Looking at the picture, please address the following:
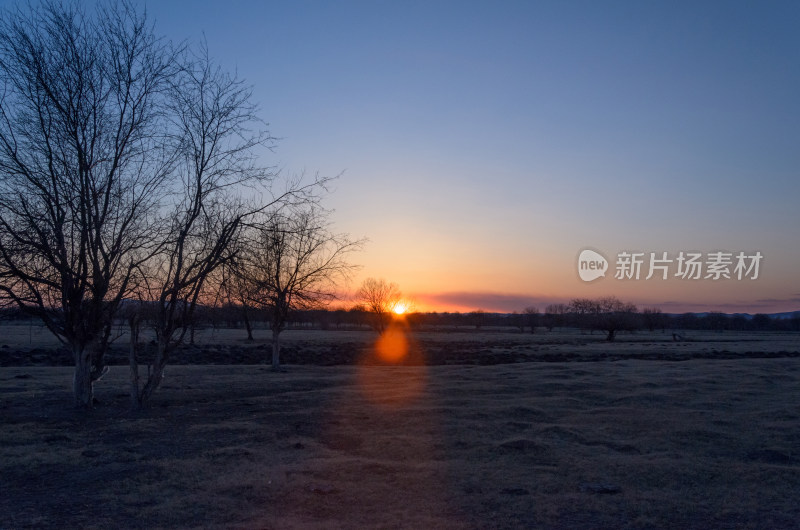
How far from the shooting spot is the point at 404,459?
9703 millimetres

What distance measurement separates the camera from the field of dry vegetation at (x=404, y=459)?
6.98 meters

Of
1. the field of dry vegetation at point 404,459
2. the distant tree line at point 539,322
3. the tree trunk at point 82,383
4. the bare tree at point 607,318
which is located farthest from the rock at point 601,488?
the distant tree line at point 539,322

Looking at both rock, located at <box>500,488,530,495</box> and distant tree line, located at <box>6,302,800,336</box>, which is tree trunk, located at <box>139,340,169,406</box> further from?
distant tree line, located at <box>6,302,800,336</box>

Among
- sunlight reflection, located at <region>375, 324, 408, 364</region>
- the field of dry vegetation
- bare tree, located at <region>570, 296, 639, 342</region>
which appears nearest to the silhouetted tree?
bare tree, located at <region>570, 296, 639, 342</region>

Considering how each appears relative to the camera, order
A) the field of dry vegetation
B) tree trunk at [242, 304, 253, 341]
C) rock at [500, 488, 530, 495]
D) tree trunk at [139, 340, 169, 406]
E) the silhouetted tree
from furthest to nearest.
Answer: the silhouetted tree
tree trunk at [242, 304, 253, 341]
tree trunk at [139, 340, 169, 406]
rock at [500, 488, 530, 495]
the field of dry vegetation

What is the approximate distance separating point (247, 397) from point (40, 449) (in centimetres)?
751

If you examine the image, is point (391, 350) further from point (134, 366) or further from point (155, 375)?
point (134, 366)

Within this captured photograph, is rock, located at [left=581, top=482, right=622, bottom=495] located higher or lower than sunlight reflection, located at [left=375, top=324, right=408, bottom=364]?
higher

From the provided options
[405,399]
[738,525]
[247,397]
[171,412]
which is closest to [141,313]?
[171,412]

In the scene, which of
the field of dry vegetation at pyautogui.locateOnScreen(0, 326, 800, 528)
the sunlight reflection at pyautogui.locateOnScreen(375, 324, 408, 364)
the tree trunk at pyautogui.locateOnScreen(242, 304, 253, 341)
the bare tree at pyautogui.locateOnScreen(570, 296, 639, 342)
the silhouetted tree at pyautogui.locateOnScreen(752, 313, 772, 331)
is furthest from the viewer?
the silhouetted tree at pyautogui.locateOnScreen(752, 313, 772, 331)

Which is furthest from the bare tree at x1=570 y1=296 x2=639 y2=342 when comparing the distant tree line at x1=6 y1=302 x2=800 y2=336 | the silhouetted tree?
the silhouetted tree

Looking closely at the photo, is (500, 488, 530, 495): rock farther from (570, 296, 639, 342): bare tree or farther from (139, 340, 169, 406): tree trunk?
(570, 296, 639, 342): bare tree

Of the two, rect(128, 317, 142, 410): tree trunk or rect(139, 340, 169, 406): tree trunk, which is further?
rect(139, 340, 169, 406): tree trunk

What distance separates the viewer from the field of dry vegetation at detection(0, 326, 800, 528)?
6.98 meters
